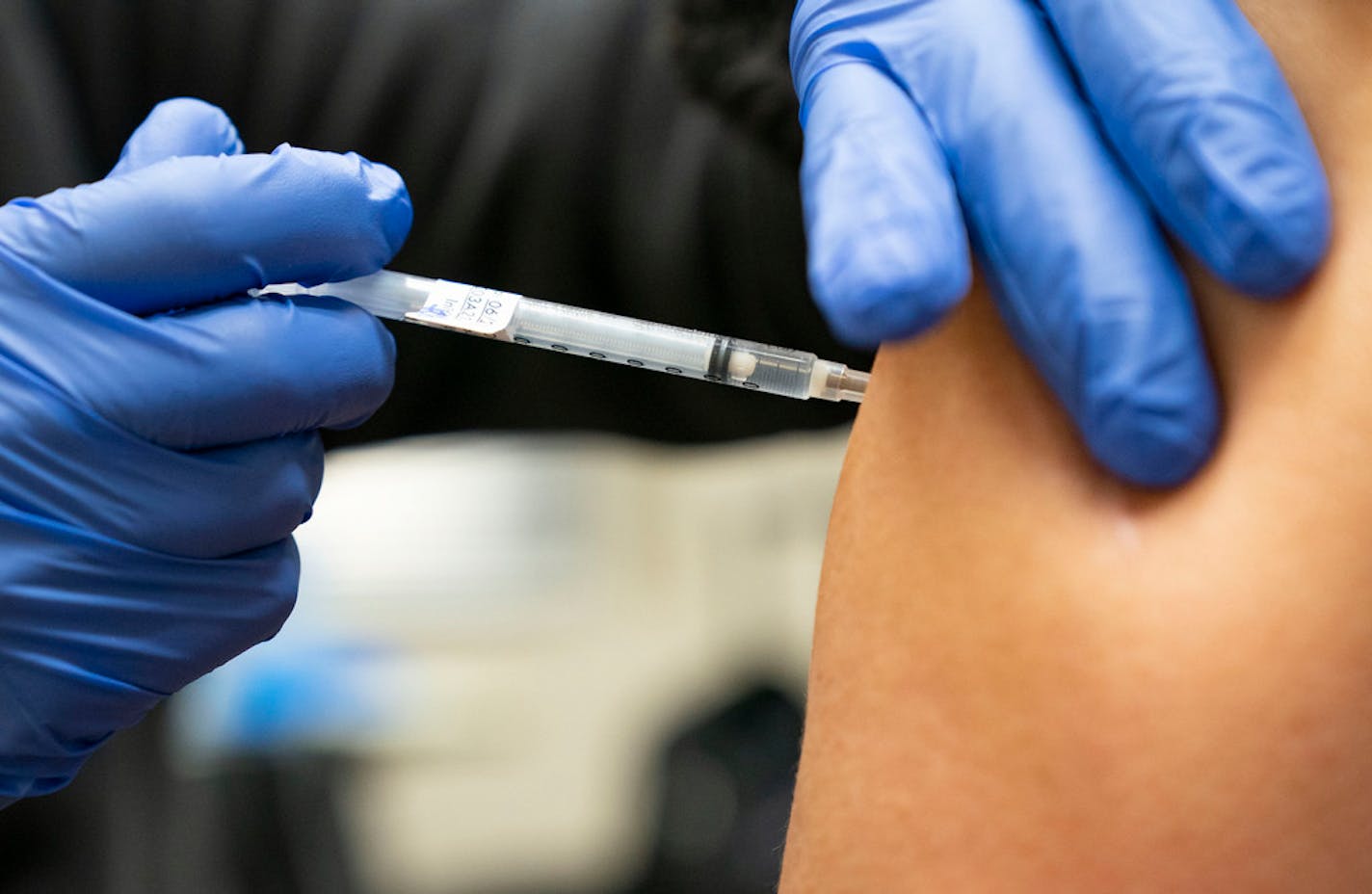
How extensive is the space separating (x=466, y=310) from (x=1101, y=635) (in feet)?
2.13

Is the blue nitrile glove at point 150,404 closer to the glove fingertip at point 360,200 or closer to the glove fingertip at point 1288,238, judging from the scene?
the glove fingertip at point 360,200

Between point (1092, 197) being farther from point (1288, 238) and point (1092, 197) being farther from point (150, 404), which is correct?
point (150, 404)

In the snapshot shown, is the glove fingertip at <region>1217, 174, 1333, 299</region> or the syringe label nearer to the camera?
Result: the glove fingertip at <region>1217, 174, 1333, 299</region>

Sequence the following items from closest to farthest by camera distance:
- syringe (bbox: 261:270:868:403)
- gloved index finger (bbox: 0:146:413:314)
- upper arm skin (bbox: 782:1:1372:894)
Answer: upper arm skin (bbox: 782:1:1372:894) → gloved index finger (bbox: 0:146:413:314) → syringe (bbox: 261:270:868:403)

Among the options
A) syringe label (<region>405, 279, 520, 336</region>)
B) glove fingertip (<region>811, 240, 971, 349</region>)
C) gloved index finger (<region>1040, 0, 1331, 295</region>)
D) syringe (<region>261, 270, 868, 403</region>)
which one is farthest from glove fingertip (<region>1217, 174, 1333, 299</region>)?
syringe label (<region>405, 279, 520, 336</region>)

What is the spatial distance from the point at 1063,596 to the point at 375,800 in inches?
59.2

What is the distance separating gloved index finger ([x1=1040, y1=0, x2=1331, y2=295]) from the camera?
52 cm

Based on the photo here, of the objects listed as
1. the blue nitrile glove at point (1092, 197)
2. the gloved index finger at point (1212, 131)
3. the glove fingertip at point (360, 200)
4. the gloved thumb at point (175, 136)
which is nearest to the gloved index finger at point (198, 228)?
the glove fingertip at point (360, 200)

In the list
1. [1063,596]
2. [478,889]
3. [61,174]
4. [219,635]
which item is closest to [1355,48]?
[1063,596]

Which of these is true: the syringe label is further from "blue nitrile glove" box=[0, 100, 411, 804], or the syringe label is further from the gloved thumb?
the gloved thumb

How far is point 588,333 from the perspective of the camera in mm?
984

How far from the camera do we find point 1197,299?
59 cm

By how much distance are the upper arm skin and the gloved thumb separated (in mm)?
810

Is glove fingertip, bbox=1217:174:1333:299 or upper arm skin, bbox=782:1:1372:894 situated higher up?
glove fingertip, bbox=1217:174:1333:299
